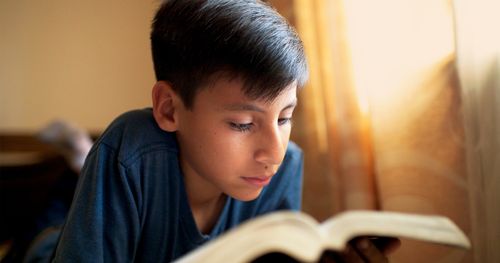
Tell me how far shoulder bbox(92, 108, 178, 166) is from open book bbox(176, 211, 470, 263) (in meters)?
0.32

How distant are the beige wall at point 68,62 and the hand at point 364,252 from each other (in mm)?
1314

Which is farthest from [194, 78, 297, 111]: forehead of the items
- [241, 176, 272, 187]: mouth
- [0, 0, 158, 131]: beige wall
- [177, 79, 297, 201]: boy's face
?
[0, 0, 158, 131]: beige wall

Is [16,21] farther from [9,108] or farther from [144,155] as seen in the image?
[144,155]

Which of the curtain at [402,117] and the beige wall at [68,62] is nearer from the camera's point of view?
the curtain at [402,117]

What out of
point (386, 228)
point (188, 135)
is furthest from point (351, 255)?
point (188, 135)

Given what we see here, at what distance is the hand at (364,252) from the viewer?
1.55 ft

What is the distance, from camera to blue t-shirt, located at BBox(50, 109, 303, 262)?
572 mm

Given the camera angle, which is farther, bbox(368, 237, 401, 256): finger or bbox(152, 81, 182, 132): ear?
bbox(152, 81, 182, 132): ear

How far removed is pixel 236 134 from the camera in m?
0.55

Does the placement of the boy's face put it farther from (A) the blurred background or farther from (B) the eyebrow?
(A) the blurred background

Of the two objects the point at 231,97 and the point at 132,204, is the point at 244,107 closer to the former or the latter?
the point at 231,97

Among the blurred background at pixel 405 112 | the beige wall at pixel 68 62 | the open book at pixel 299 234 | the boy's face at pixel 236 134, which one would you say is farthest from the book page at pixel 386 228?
the beige wall at pixel 68 62

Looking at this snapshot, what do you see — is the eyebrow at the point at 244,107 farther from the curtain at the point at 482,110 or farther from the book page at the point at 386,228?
the curtain at the point at 482,110

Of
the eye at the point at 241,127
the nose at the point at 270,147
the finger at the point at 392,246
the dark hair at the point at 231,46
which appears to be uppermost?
the dark hair at the point at 231,46
